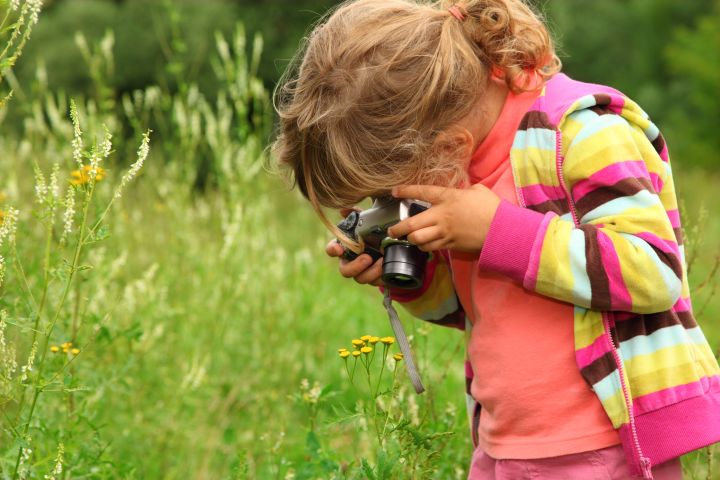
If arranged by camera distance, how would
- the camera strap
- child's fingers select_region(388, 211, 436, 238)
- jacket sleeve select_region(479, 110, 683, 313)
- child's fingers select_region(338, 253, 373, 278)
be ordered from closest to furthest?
jacket sleeve select_region(479, 110, 683, 313) → child's fingers select_region(388, 211, 436, 238) → the camera strap → child's fingers select_region(338, 253, 373, 278)

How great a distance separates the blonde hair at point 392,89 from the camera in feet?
6.40

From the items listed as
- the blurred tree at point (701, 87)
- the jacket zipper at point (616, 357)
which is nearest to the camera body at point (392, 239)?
the jacket zipper at point (616, 357)

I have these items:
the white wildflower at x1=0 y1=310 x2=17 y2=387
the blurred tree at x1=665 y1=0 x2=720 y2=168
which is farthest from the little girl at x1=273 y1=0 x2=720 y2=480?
the blurred tree at x1=665 y1=0 x2=720 y2=168

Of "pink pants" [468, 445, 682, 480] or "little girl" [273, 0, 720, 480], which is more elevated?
"little girl" [273, 0, 720, 480]

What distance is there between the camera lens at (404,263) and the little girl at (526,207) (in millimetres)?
72

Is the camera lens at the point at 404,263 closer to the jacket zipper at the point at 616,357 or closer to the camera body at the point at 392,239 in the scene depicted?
the camera body at the point at 392,239

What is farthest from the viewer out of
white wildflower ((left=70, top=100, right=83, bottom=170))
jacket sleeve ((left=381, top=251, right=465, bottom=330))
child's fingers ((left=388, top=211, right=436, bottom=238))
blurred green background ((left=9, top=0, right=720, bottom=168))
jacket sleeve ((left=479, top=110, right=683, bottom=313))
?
blurred green background ((left=9, top=0, right=720, bottom=168))

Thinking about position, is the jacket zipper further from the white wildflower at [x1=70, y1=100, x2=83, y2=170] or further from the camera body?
the white wildflower at [x1=70, y1=100, x2=83, y2=170]

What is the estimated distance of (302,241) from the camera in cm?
605

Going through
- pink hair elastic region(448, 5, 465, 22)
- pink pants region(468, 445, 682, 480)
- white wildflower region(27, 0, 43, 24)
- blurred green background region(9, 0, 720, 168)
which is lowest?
pink pants region(468, 445, 682, 480)

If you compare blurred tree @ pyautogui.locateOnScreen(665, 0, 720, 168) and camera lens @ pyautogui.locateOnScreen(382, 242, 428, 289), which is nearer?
camera lens @ pyautogui.locateOnScreen(382, 242, 428, 289)

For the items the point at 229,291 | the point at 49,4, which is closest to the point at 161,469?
the point at 229,291

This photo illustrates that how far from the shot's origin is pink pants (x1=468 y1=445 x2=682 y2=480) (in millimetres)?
1888

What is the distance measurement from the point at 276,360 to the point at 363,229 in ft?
5.66
